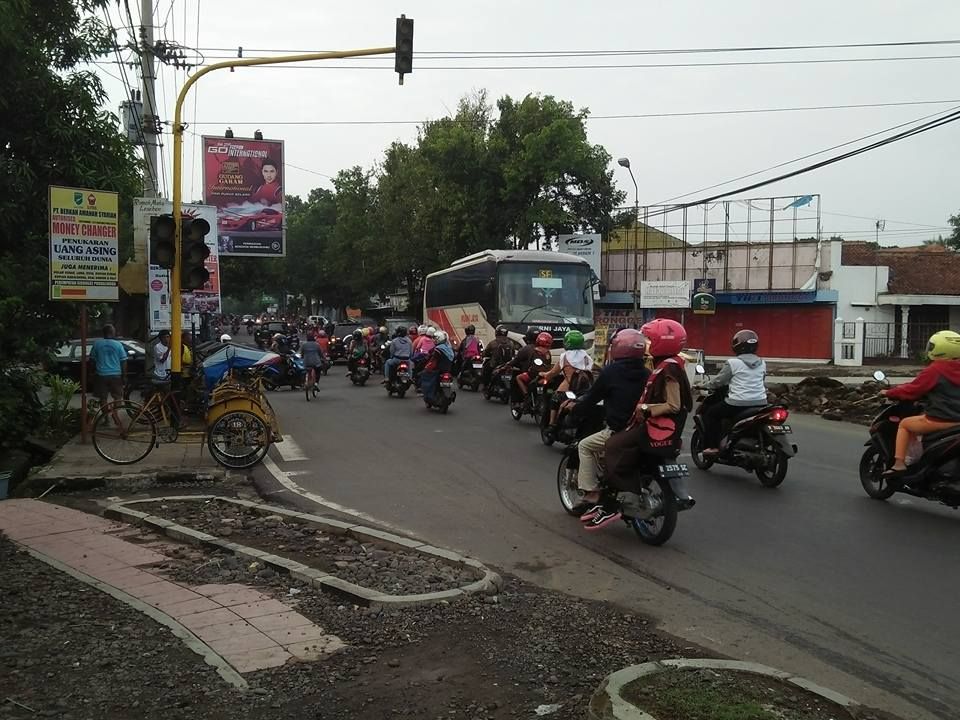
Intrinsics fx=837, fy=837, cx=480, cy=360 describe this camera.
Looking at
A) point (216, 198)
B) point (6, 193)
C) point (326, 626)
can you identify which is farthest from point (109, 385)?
point (216, 198)

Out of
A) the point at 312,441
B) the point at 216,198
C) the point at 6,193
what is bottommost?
the point at 312,441

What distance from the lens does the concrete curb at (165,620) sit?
13.5 feet

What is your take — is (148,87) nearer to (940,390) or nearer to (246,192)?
(246,192)

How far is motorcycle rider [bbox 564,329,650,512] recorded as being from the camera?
7.05m

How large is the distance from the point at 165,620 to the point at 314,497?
4017 millimetres

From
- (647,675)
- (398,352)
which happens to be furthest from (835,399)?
(647,675)

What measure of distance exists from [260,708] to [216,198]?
89.7ft

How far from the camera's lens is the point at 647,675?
393 cm

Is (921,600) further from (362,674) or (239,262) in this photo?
(239,262)

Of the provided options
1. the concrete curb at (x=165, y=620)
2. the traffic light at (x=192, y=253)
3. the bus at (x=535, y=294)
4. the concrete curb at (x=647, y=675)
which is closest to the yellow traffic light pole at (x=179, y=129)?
the traffic light at (x=192, y=253)

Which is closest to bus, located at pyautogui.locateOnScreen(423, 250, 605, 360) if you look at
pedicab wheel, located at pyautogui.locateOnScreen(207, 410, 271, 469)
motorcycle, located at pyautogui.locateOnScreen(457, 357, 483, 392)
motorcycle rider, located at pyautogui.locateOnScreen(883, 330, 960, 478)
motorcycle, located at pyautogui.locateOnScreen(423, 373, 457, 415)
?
motorcycle, located at pyautogui.locateOnScreen(457, 357, 483, 392)

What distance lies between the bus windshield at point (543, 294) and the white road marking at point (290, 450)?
10029mm

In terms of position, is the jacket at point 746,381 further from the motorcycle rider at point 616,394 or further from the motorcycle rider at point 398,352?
the motorcycle rider at point 398,352

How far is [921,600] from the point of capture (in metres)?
5.46
